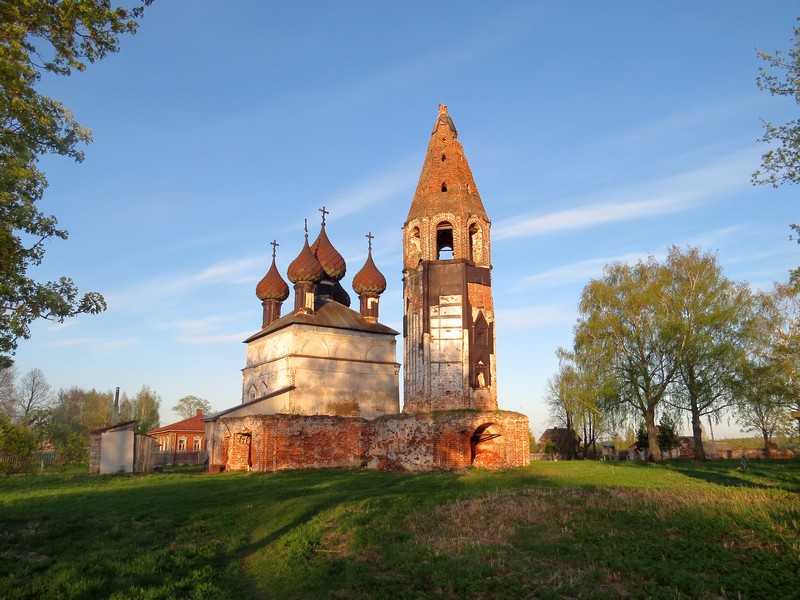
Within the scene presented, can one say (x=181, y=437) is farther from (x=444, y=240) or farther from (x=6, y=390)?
(x=444, y=240)

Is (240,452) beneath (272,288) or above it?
beneath

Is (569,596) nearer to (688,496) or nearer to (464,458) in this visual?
(688,496)

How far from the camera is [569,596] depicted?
23.0 feet

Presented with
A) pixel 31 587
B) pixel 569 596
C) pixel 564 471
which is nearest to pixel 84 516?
pixel 31 587

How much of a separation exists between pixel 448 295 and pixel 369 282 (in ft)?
32.0

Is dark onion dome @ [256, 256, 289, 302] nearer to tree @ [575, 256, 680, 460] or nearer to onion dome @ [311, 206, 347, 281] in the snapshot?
onion dome @ [311, 206, 347, 281]

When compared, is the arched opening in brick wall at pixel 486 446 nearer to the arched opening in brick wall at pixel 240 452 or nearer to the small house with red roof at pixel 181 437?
the arched opening in brick wall at pixel 240 452

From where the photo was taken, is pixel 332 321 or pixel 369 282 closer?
pixel 332 321

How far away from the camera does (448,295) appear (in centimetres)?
2314

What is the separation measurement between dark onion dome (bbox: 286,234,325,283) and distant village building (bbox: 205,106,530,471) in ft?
0.18

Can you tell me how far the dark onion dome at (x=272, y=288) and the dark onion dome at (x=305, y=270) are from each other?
3346 millimetres

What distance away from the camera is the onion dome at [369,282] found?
1271 inches

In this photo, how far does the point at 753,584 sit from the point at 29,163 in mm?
11146

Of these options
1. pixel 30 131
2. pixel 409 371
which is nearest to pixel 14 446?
pixel 30 131
